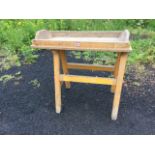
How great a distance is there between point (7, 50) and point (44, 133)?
9.36 feet

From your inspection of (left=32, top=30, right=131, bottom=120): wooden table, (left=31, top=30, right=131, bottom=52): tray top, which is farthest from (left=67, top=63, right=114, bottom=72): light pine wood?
(left=31, top=30, right=131, bottom=52): tray top

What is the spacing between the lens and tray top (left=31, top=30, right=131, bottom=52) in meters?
2.89

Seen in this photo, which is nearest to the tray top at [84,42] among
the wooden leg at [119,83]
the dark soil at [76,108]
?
the wooden leg at [119,83]

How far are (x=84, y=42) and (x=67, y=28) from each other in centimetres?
369

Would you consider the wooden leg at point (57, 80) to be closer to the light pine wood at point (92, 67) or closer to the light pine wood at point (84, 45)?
the light pine wood at point (84, 45)

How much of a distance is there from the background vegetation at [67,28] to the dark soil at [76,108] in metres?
0.68

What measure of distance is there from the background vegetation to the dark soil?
68 centimetres

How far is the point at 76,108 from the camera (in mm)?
3668

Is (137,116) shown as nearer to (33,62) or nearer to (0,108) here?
(0,108)

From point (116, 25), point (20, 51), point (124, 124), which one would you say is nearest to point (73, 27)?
point (116, 25)

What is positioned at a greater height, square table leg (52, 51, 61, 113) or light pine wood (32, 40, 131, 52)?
Answer: light pine wood (32, 40, 131, 52)

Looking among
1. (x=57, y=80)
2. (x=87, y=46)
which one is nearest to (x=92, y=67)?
(x=57, y=80)

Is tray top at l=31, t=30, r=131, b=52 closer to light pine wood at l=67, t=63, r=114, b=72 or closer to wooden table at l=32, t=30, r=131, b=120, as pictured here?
wooden table at l=32, t=30, r=131, b=120

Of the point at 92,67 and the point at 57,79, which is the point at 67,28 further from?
the point at 57,79
